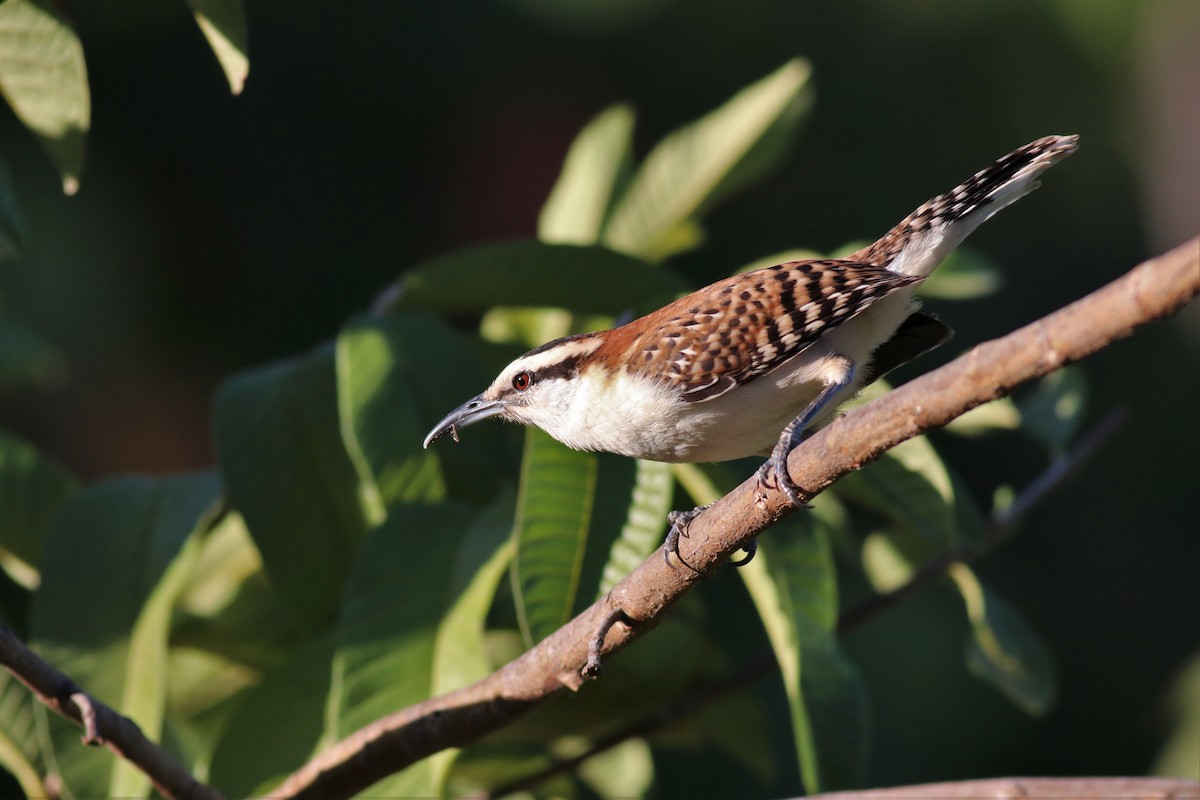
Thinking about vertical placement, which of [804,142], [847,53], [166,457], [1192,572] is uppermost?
[847,53]

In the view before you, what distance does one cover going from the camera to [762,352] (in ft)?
6.57

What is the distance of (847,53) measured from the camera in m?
6.41

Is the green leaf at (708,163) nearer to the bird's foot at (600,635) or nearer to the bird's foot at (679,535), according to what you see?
the bird's foot at (679,535)

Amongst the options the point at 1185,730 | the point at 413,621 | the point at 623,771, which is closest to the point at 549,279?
the point at 413,621

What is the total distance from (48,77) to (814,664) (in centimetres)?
165

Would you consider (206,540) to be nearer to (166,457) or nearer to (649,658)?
(649,658)

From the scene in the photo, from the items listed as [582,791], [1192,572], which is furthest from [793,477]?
[1192,572]

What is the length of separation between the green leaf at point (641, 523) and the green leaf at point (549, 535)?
7cm

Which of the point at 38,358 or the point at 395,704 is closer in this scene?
the point at 395,704

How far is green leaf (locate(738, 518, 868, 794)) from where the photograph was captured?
77.9 inches

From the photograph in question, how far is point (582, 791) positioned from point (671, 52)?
4440 mm

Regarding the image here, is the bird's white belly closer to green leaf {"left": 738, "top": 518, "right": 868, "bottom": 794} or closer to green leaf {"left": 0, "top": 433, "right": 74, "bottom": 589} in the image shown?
green leaf {"left": 738, "top": 518, "right": 868, "bottom": 794}

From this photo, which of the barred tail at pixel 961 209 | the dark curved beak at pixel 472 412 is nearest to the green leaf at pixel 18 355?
the dark curved beak at pixel 472 412

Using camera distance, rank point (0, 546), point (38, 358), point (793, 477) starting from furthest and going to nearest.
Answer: point (38, 358), point (0, 546), point (793, 477)
